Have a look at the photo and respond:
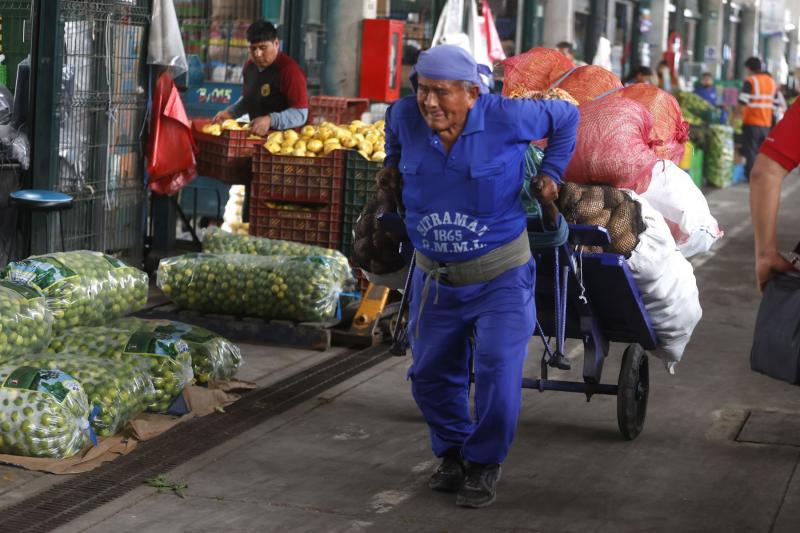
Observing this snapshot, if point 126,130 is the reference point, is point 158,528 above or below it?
below

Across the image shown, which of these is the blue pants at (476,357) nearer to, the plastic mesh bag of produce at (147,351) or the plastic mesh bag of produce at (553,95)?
the plastic mesh bag of produce at (553,95)

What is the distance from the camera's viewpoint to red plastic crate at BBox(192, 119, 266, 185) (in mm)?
9633

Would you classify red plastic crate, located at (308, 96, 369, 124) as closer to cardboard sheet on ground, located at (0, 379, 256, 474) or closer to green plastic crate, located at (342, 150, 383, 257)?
green plastic crate, located at (342, 150, 383, 257)

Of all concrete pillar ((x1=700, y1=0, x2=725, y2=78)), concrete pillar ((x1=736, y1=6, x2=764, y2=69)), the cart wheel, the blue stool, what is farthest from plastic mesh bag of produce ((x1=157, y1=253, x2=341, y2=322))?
concrete pillar ((x1=736, y1=6, x2=764, y2=69))

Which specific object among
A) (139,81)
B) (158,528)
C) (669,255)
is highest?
(139,81)

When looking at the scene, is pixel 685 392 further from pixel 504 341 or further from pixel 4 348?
pixel 4 348

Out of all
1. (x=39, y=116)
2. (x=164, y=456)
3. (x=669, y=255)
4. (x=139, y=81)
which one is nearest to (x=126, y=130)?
(x=139, y=81)

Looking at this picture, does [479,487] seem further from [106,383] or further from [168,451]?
[106,383]

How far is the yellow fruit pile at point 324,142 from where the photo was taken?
9266mm

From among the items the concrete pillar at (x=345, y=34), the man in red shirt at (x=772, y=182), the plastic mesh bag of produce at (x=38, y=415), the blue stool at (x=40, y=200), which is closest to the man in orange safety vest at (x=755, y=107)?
the concrete pillar at (x=345, y=34)

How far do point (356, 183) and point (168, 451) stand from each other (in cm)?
345

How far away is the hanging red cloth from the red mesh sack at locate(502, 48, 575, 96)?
3.42 m

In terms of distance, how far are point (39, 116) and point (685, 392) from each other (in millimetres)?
4432

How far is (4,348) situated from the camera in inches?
234
